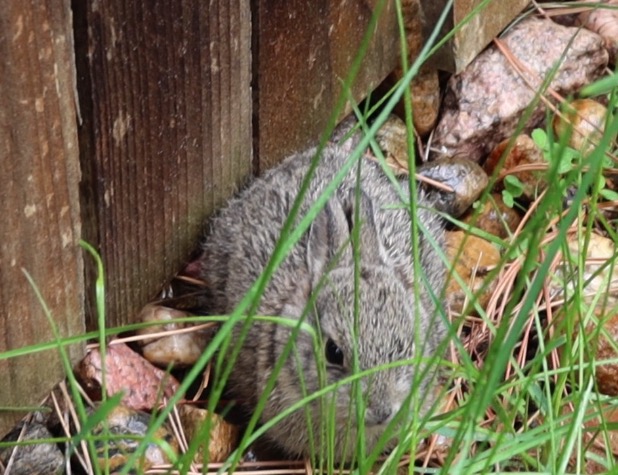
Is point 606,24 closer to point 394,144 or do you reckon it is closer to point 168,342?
point 394,144

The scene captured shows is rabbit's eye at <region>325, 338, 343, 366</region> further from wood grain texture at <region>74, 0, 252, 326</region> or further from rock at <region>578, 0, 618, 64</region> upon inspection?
rock at <region>578, 0, 618, 64</region>

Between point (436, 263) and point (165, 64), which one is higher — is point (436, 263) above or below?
below

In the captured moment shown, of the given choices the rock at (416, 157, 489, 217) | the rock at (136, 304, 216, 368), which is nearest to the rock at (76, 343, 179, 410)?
the rock at (136, 304, 216, 368)

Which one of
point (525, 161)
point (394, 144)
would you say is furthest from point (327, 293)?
point (525, 161)

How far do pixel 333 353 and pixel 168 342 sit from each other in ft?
2.24

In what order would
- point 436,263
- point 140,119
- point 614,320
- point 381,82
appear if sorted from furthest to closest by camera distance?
1. point 381,82
2. point 436,263
3. point 614,320
4. point 140,119

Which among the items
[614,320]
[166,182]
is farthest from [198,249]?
[614,320]

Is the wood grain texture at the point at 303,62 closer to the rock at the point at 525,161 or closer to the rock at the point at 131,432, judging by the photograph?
the rock at the point at 525,161

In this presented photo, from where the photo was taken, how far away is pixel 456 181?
14.5ft

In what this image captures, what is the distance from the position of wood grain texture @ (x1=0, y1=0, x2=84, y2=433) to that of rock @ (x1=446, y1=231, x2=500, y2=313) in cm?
155

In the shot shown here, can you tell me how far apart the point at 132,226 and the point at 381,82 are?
1612 mm

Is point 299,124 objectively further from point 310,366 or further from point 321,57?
point 310,366

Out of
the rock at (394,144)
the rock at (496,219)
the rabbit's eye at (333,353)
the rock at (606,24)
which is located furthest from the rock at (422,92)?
Result: the rabbit's eye at (333,353)

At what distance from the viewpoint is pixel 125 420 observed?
3.33 m
